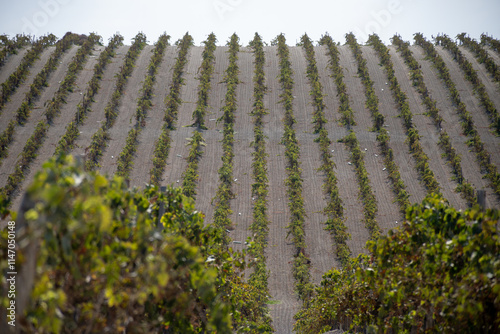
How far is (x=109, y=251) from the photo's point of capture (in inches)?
137

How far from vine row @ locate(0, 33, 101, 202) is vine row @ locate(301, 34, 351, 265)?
11892mm

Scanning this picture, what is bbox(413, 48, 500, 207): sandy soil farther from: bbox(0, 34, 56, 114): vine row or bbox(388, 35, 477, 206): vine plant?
bbox(0, 34, 56, 114): vine row

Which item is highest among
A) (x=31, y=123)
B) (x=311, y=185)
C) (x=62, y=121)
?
(x=62, y=121)

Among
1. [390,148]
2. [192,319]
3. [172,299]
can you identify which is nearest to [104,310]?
[172,299]

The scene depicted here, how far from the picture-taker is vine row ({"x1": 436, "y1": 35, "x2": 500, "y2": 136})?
24281 mm

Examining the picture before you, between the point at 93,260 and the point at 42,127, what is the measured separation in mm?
21753

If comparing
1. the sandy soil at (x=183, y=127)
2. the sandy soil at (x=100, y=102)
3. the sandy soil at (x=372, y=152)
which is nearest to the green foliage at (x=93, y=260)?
the sandy soil at (x=183, y=127)

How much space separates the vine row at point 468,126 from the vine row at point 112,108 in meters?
16.6

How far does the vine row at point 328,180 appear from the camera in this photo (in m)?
17.0

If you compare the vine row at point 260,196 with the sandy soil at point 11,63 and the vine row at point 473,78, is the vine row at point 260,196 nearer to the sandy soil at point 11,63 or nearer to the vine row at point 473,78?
the vine row at point 473,78

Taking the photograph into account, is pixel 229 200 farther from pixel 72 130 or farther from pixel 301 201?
pixel 72 130

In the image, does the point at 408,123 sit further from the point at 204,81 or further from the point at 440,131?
the point at 204,81

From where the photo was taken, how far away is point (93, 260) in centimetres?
336

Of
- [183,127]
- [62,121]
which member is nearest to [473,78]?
[183,127]
